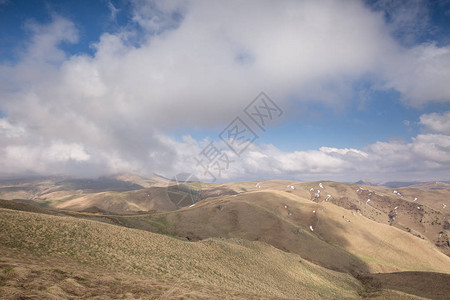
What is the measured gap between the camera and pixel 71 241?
2245cm

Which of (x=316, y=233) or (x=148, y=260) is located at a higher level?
(x=148, y=260)

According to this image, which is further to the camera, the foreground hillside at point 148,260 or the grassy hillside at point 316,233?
the grassy hillside at point 316,233

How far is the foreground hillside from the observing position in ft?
54.8

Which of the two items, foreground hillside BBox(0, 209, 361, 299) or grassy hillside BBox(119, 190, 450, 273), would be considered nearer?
foreground hillside BBox(0, 209, 361, 299)

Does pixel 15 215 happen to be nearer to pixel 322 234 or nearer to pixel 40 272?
pixel 40 272


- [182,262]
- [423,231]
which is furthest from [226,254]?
[423,231]

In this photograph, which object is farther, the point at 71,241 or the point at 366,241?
the point at 366,241

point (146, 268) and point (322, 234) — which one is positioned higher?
point (146, 268)

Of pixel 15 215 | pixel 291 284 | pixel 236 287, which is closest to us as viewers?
pixel 236 287

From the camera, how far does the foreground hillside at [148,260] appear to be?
1670cm

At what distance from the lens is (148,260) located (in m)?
23.6

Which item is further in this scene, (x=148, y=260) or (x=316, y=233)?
(x=316, y=233)

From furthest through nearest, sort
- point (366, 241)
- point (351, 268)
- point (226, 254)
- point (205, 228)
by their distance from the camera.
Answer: point (366, 241) < point (205, 228) < point (351, 268) < point (226, 254)

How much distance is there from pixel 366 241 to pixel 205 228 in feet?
185
